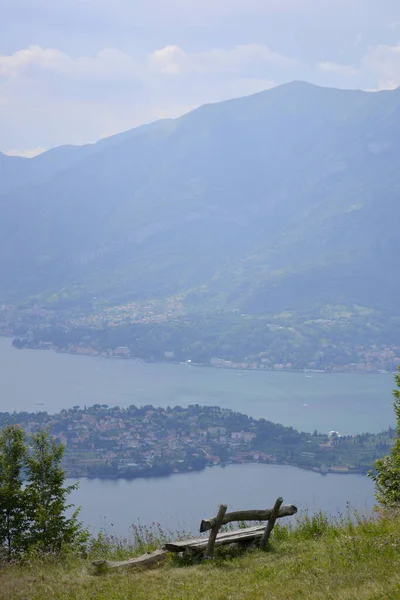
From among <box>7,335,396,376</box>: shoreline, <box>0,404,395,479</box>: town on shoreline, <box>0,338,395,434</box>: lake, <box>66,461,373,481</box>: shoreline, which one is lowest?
<box>66,461,373,481</box>: shoreline

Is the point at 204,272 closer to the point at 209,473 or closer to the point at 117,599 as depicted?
the point at 209,473

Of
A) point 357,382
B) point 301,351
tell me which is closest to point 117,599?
point 357,382

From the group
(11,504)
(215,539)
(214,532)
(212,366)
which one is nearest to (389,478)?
(215,539)

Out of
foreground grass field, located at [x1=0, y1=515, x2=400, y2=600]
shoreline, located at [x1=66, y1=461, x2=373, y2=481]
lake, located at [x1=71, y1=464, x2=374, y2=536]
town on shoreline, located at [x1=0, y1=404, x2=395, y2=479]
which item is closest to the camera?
foreground grass field, located at [x1=0, y1=515, x2=400, y2=600]

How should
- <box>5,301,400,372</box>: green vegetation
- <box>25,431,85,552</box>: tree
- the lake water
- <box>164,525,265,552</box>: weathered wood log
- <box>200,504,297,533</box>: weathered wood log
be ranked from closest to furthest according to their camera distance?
<box>164,525,265,552</box>: weathered wood log
<box>200,504,297,533</box>: weathered wood log
<box>25,431,85,552</box>: tree
the lake water
<box>5,301,400,372</box>: green vegetation

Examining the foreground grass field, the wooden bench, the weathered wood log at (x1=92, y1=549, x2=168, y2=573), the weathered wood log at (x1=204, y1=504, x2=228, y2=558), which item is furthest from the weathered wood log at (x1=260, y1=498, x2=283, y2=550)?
the weathered wood log at (x1=92, y1=549, x2=168, y2=573)

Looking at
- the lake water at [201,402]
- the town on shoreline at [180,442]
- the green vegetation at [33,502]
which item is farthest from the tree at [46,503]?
the town on shoreline at [180,442]

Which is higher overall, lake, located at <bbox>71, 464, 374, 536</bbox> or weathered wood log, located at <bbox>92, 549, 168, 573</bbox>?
weathered wood log, located at <bbox>92, 549, 168, 573</bbox>

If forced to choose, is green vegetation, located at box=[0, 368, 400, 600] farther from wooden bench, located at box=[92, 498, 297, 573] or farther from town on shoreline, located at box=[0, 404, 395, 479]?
town on shoreline, located at box=[0, 404, 395, 479]
